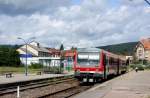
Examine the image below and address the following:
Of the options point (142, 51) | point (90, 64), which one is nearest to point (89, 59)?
point (90, 64)

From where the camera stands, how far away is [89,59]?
117ft

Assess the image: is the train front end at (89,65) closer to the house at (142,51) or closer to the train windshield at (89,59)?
the train windshield at (89,59)

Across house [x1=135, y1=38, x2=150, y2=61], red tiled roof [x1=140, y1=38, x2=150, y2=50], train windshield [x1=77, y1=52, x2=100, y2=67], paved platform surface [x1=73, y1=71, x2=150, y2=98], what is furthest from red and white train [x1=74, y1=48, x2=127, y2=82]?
red tiled roof [x1=140, y1=38, x2=150, y2=50]

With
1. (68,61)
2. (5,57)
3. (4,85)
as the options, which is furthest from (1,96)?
(5,57)

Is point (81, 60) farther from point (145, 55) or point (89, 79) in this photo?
point (145, 55)

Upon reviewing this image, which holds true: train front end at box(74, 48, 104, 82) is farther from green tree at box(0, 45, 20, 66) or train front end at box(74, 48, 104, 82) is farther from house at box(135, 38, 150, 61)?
house at box(135, 38, 150, 61)

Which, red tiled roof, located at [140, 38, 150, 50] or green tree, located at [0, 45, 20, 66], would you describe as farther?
red tiled roof, located at [140, 38, 150, 50]

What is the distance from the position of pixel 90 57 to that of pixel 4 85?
7266mm

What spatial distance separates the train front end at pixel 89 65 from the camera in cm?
3512

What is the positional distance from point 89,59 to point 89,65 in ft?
1.82

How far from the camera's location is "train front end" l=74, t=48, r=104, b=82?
115 ft

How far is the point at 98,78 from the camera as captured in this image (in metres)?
36.2

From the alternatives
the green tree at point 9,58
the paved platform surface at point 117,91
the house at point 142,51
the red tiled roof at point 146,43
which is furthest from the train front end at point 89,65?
the red tiled roof at point 146,43

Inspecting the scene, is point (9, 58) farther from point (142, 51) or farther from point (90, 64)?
point (90, 64)
